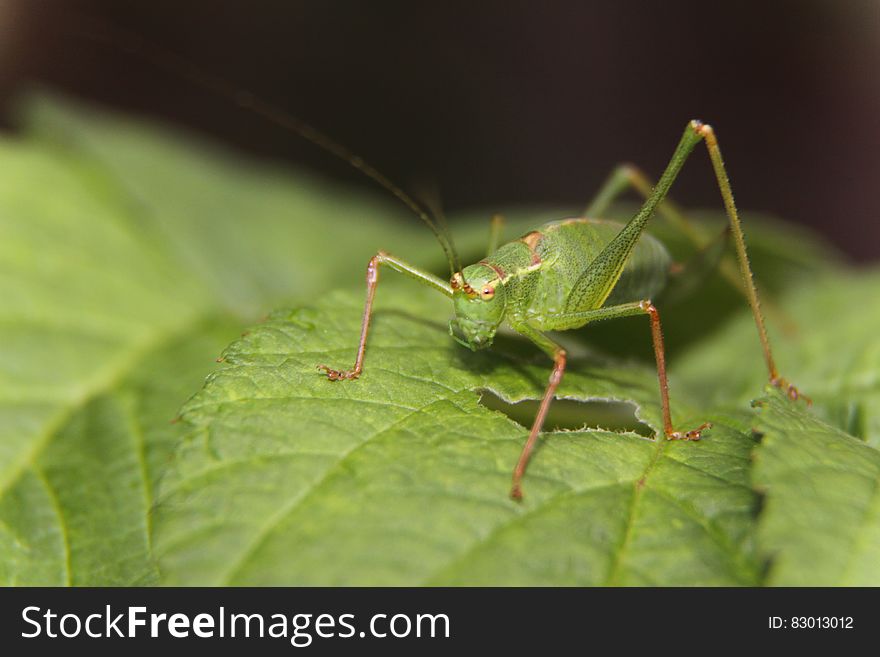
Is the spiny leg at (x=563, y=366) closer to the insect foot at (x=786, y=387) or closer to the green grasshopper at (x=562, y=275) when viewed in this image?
the green grasshopper at (x=562, y=275)

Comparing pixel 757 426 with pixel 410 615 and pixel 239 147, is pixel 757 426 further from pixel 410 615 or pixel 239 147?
pixel 239 147

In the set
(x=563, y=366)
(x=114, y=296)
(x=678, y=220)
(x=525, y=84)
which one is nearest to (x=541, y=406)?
(x=563, y=366)

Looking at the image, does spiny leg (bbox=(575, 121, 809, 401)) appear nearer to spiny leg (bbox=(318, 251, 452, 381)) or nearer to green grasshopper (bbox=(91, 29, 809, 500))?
green grasshopper (bbox=(91, 29, 809, 500))

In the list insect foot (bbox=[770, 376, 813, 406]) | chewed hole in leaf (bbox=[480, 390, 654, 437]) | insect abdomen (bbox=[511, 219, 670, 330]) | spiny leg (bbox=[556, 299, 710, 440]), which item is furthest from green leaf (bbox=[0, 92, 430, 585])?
insect foot (bbox=[770, 376, 813, 406])

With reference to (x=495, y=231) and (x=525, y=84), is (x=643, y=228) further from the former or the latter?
(x=525, y=84)

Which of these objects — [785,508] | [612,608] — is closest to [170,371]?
[612,608]

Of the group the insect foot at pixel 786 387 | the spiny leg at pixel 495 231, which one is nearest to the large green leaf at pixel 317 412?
the insect foot at pixel 786 387
